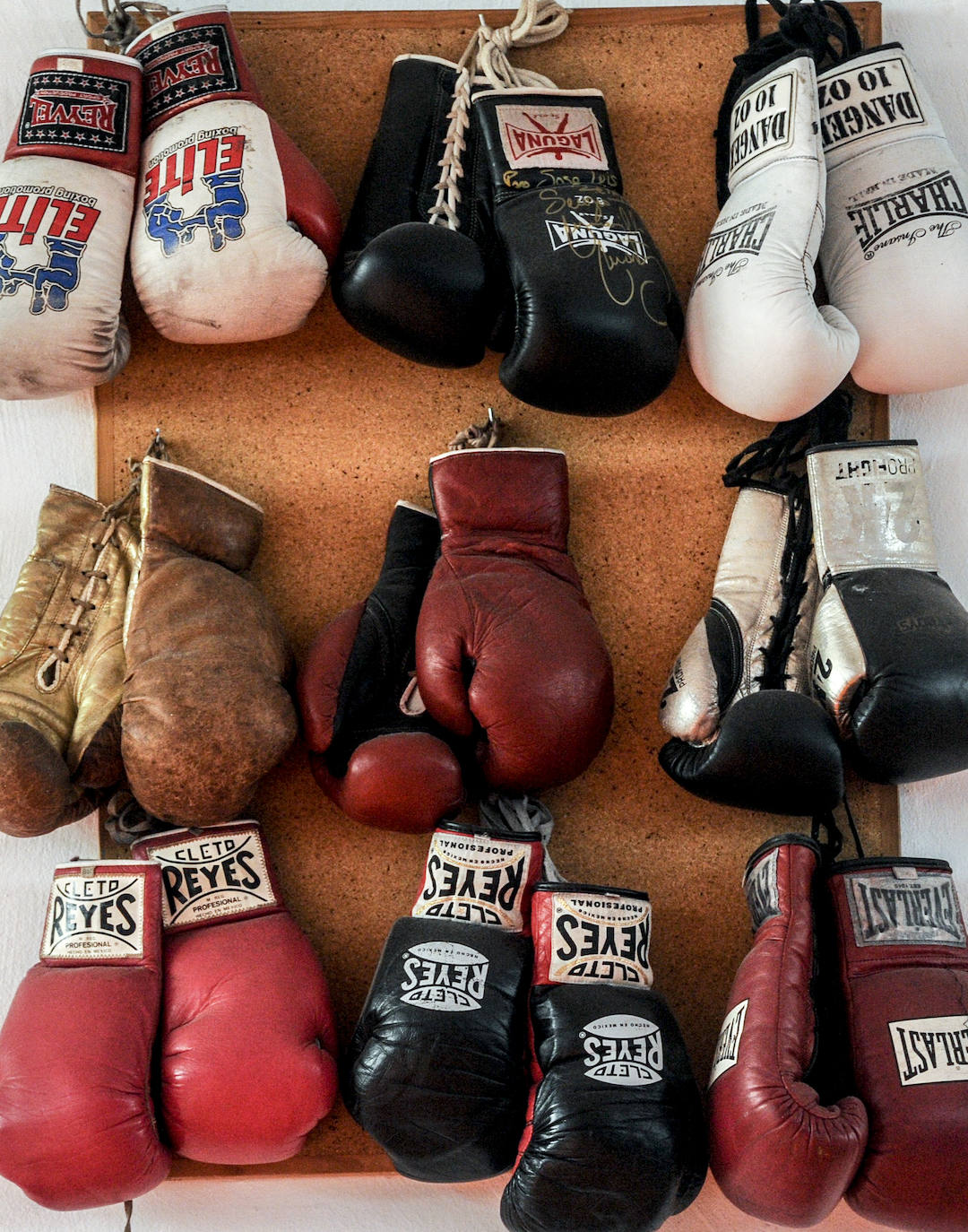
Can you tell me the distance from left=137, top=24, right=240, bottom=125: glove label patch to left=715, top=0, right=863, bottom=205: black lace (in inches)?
32.8

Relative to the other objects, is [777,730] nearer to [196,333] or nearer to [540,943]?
[540,943]

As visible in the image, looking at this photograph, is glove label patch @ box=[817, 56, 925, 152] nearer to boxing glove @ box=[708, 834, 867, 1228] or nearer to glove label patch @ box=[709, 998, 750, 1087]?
boxing glove @ box=[708, 834, 867, 1228]

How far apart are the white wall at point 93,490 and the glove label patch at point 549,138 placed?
28 centimetres

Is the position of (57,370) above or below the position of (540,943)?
above

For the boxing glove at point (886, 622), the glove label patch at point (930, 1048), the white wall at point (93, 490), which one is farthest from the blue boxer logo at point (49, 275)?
the glove label patch at point (930, 1048)

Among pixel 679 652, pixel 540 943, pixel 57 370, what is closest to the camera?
pixel 540 943

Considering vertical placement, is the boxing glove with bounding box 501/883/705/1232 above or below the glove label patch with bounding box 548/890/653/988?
below

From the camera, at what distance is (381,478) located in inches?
75.4

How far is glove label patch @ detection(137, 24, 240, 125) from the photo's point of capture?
1.84 meters

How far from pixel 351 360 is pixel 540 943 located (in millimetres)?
1012

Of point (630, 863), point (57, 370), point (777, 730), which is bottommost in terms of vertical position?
point (630, 863)

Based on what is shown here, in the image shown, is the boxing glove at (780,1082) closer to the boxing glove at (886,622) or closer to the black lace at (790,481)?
the boxing glove at (886,622)

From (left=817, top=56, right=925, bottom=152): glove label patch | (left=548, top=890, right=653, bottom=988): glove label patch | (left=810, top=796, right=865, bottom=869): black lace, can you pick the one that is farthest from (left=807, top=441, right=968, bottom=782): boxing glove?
(left=817, top=56, right=925, bottom=152): glove label patch

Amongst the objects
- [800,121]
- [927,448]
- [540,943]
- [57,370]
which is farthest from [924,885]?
[57,370]
